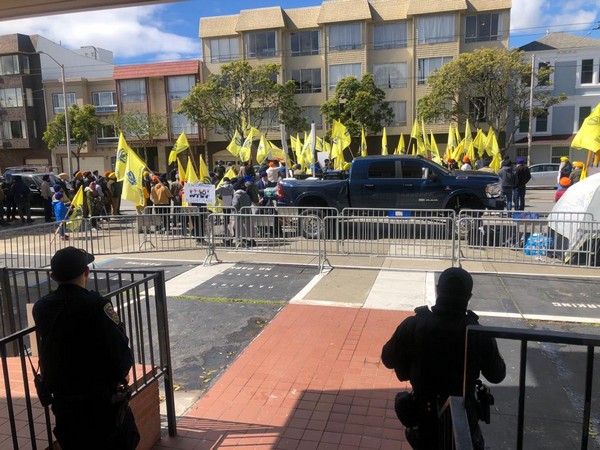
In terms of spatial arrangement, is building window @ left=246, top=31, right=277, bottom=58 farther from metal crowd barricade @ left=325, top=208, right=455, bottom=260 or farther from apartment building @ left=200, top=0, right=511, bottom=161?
metal crowd barricade @ left=325, top=208, right=455, bottom=260

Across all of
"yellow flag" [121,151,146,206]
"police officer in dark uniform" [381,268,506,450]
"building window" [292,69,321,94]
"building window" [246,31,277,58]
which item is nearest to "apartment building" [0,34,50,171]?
"building window" [246,31,277,58]

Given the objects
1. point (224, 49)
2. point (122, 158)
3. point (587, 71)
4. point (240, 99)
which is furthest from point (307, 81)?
point (122, 158)

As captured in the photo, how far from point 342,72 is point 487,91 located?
12872 mm

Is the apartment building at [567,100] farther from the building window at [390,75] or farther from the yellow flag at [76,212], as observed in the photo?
the yellow flag at [76,212]

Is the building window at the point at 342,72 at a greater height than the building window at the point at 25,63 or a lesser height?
lesser

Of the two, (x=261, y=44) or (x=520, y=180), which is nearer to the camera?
(x=520, y=180)

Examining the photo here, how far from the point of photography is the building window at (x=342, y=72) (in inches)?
1671

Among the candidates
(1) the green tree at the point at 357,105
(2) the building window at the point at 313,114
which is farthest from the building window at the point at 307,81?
(1) the green tree at the point at 357,105

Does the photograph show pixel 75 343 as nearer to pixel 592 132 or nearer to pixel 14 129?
pixel 592 132

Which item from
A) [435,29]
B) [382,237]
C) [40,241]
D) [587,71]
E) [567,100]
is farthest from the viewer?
[435,29]

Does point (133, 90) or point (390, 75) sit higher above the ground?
point (390, 75)

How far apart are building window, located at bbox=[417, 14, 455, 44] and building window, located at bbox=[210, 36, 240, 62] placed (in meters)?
15.7

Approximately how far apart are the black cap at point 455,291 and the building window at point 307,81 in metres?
42.5

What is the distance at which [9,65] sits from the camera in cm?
4906
